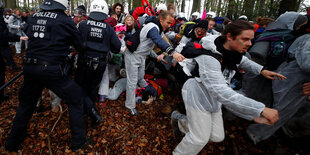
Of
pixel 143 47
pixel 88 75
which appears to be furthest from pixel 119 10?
pixel 88 75

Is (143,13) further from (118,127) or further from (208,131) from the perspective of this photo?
(208,131)

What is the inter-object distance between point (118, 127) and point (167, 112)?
4.26ft

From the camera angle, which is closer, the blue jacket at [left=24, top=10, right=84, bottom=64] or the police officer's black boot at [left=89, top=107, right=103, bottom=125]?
the blue jacket at [left=24, top=10, right=84, bottom=64]

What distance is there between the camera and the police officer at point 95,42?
2984mm

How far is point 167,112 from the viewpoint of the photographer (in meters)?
4.02

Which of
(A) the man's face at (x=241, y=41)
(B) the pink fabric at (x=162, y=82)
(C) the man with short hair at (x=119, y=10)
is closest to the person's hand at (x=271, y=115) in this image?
(A) the man's face at (x=241, y=41)

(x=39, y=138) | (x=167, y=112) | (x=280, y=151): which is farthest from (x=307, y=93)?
(x=39, y=138)

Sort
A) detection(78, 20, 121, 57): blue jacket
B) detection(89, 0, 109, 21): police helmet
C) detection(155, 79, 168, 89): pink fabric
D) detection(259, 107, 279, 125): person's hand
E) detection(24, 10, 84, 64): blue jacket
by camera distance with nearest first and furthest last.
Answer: detection(259, 107, 279, 125): person's hand < detection(24, 10, 84, 64): blue jacket < detection(78, 20, 121, 57): blue jacket < detection(89, 0, 109, 21): police helmet < detection(155, 79, 168, 89): pink fabric

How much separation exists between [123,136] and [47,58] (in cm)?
200

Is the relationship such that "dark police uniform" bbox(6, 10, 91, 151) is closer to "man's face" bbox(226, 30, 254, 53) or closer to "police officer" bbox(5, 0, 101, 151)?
"police officer" bbox(5, 0, 101, 151)

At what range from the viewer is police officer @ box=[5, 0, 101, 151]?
2.17 m

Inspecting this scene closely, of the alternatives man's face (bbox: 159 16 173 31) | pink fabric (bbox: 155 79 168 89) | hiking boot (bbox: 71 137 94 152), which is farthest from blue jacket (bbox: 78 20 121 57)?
pink fabric (bbox: 155 79 168 89)

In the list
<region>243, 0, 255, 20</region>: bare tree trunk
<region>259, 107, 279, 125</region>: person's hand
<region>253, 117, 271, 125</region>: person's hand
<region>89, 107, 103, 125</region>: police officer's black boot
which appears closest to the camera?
<region>259, 107, 279, 125</region>: person's hand

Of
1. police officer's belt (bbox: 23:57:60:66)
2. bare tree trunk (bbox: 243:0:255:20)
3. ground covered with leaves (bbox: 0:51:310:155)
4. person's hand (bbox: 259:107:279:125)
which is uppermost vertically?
bare tree trunk (bbox: 243:0:255:20)
